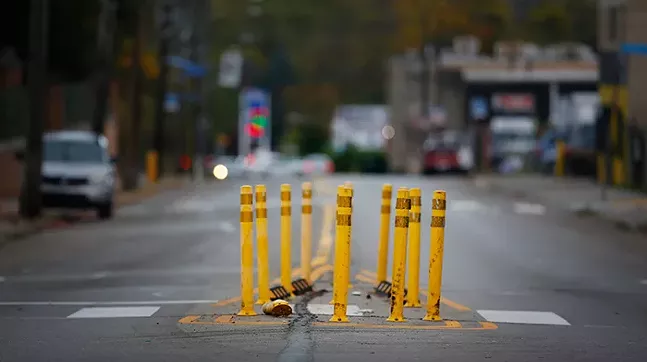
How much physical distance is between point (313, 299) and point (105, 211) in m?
17.8

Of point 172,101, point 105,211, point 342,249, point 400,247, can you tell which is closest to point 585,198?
point 105,211

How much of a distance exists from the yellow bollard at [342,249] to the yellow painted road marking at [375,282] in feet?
6.75

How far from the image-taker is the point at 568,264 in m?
21.7

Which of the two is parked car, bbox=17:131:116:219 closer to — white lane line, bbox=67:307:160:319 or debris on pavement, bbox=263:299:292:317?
white lane line, bbox=67:307:160:319

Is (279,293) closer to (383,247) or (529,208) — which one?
(383,247)

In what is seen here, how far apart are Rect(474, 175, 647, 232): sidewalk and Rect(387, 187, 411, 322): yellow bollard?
17.4 metres

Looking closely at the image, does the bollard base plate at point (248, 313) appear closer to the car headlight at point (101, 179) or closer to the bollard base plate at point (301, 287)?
the bollard base plate at point (301, 287)

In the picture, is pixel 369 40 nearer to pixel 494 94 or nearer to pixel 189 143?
pixel 494 94

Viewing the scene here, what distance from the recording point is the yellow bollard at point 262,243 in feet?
46.3

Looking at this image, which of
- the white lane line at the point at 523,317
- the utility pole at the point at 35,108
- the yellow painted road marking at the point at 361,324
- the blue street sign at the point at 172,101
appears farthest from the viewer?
the blue street sign at the point at 172,101

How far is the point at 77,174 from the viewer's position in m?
31.8

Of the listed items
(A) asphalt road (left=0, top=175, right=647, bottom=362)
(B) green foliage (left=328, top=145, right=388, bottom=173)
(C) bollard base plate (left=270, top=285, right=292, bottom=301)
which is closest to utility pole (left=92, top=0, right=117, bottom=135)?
(A) asphalt road (left=0, top=175, right=647, bottom=362)

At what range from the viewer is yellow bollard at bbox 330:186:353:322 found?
1305cm

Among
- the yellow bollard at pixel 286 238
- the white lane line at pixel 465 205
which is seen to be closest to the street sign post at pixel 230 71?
the white lane line at pixel 465 205
